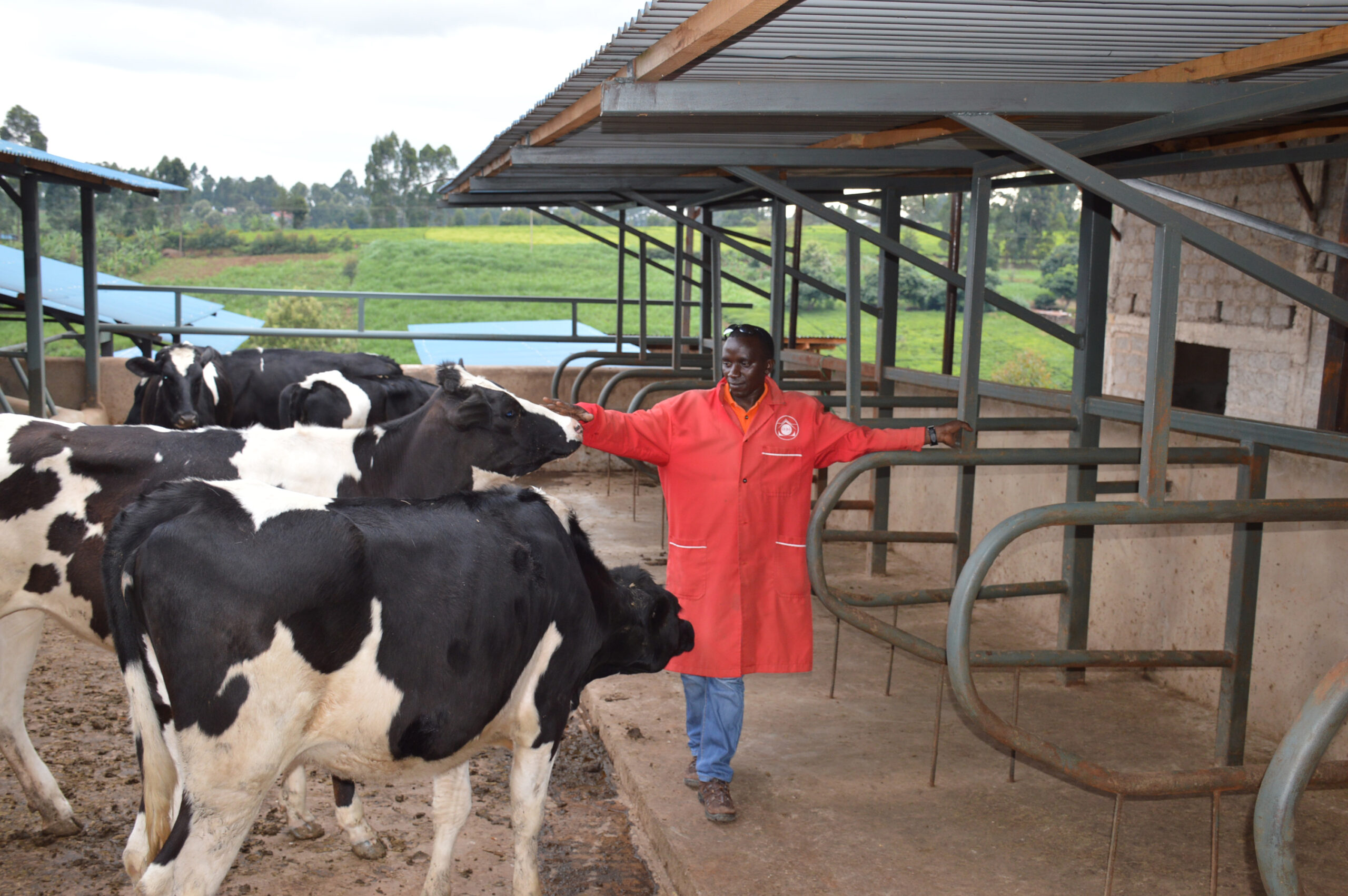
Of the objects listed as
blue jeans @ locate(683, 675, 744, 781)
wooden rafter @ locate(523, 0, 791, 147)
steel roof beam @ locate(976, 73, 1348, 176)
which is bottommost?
blue jeans @ locate(683, 675, 744, 781)

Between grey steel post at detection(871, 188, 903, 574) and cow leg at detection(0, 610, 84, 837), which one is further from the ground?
grey steel post at detection(871, 188, 903, 574)

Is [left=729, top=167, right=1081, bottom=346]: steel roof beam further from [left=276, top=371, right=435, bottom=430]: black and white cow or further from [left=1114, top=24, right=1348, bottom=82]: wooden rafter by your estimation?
[left=276, top=371, right=435, bottom=430]: black and white cow

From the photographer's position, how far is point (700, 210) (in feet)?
37.6

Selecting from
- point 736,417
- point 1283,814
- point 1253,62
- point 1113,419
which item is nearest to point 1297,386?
point 1113,419

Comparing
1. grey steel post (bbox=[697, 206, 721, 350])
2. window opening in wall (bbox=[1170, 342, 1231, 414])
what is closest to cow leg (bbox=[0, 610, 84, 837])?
grey steel post (bbox=[697, 206, 721, 350])

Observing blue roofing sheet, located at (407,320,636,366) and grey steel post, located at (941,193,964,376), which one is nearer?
grey steel post, located at (941,193,964,376)

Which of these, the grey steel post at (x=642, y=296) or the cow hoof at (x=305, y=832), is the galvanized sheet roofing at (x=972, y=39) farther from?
the grey steel post at (x=642, y=296)

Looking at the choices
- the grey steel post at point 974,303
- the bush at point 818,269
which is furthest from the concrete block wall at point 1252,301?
the bush at point 818,269

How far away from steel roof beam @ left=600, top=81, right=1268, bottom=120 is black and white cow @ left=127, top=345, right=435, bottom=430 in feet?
15.0

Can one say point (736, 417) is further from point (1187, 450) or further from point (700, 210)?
point (700, 210)

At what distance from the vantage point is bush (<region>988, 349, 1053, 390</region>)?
25219 mm

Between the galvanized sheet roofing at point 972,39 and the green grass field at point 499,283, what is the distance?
77.6ft

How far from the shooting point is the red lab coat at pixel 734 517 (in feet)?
12.1

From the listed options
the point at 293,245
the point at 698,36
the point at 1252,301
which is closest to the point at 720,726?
the point at 698,36
